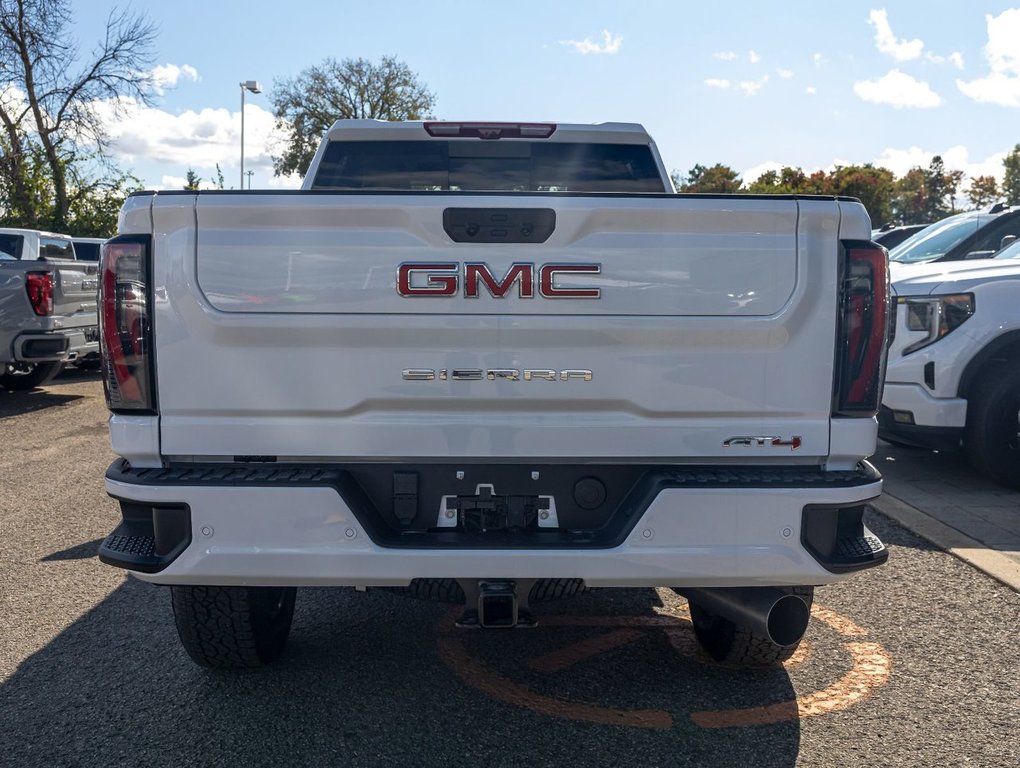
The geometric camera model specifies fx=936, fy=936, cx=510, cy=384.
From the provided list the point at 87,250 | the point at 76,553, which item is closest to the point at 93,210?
the point at 87,250

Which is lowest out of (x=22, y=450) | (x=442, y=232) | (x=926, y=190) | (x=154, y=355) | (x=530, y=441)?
(x=22, y=450)

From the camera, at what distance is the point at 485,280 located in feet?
9.21

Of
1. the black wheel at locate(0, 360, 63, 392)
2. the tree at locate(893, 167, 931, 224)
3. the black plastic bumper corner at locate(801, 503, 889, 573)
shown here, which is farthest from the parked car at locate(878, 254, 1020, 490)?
the tree at locate(893, 167, 931, 224)

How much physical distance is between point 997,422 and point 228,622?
5.27 m

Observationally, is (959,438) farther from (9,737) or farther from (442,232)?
(9,737)

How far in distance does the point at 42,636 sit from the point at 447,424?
7.76 ft

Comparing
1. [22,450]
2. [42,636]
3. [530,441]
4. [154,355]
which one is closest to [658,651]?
[530,441]

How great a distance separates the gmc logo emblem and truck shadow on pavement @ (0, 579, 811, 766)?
1483 millimetres

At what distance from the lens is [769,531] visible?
9.36ft

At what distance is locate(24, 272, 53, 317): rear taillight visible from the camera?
34.1 feet

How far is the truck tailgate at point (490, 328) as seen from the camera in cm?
280

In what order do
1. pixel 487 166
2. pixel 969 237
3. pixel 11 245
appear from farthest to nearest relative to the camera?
pixel 11 245, pixel 969 237, pixel 487 166

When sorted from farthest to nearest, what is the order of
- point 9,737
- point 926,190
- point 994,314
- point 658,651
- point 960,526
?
point 926,190, point 994,314, point 960,526, point 658,651, point 9,737

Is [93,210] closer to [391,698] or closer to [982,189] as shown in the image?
[391,698]
